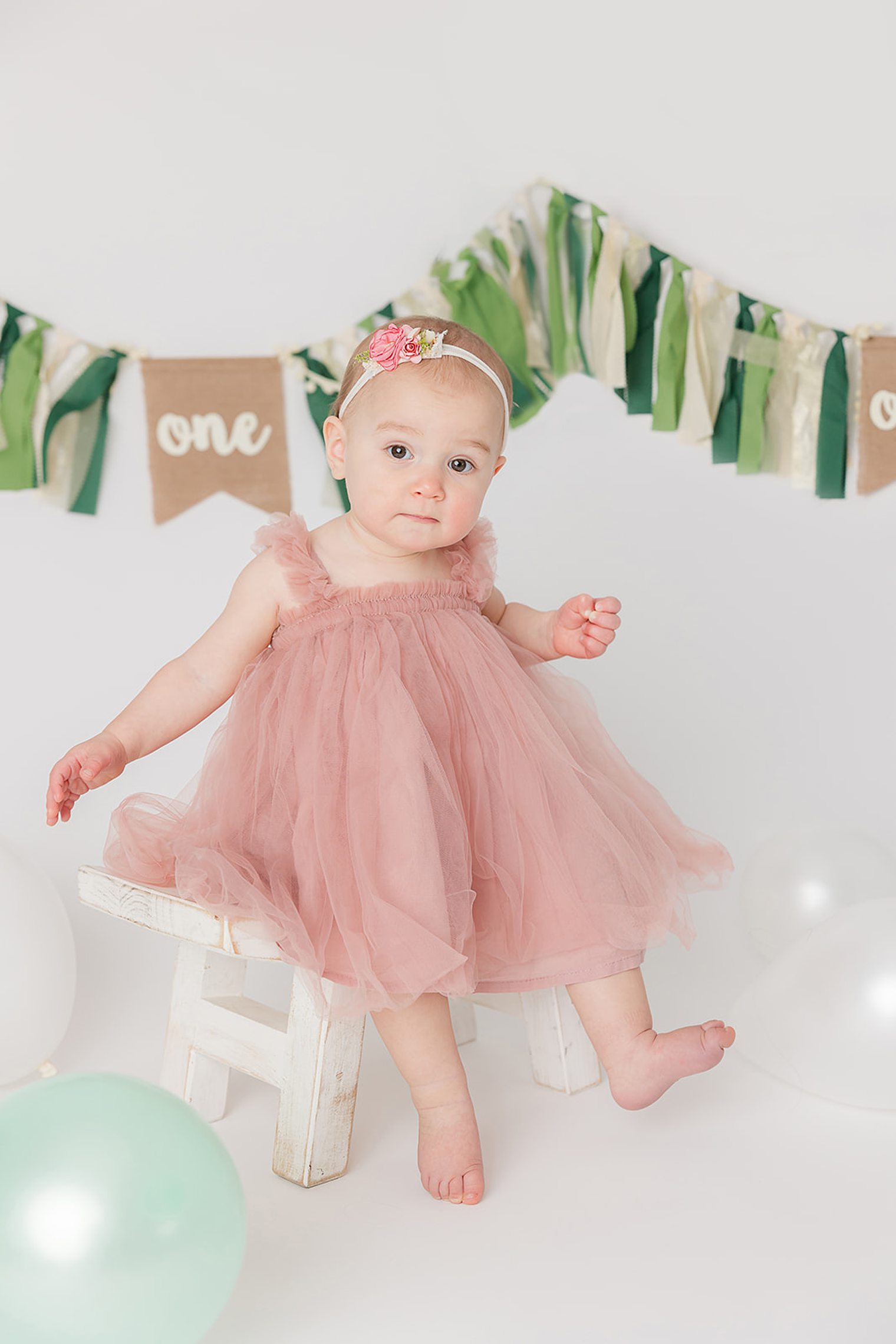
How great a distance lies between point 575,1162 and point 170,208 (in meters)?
1.75

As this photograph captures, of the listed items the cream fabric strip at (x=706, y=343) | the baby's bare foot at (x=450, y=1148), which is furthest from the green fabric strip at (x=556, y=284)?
the baby's bare foot at (x=450, y=1148)

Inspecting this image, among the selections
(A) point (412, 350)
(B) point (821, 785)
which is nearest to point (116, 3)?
(A) point (412, 350)

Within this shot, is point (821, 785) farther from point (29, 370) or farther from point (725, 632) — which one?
point (29, 370)

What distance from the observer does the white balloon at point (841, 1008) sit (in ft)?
4.83

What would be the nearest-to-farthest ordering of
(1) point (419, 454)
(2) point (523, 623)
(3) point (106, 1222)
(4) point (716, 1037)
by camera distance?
1. (3) point (106, 1222)
2. (4) point (716, 1037)
3. (1) point (419, 454)
4. (2) point (523, 623)

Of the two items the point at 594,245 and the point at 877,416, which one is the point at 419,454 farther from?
the point at 877,416

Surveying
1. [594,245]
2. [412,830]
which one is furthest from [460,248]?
[412,830]

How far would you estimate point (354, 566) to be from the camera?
A: 5.14ft

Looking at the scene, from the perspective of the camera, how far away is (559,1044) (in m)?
1.64

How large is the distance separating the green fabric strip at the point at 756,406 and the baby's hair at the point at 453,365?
0.89 m

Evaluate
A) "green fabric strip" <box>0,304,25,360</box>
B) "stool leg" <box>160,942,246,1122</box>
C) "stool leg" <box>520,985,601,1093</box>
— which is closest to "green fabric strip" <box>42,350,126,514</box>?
"green fabric strip" <box>0,304,25,360</box>

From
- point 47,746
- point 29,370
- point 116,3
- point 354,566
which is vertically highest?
point 116,3

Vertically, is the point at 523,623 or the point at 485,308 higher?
the point at 485,308

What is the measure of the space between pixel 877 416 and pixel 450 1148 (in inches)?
62.1
